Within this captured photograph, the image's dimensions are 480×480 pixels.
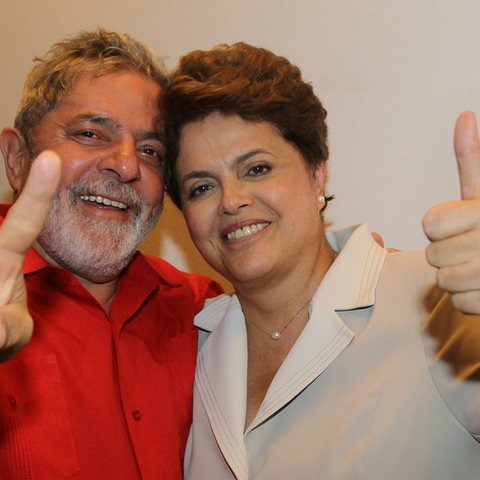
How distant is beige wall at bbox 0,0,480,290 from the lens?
67.5 inches

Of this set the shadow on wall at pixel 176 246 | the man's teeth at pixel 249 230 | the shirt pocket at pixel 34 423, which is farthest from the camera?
the shadow on wall at pixel 176 246

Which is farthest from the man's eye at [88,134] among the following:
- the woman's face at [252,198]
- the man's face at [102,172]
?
the woman's face at [252,198]

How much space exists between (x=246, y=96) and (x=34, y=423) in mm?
953

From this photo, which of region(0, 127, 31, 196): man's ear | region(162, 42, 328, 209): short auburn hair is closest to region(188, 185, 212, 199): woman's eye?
region(162, 42, 328, 209): short auburn hair

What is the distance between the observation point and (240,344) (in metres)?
1.51

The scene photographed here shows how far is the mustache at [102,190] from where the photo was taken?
1487 millimetres

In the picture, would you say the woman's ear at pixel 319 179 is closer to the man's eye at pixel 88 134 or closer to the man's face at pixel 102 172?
the man's face at pixel 102 172

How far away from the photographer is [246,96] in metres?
1.37

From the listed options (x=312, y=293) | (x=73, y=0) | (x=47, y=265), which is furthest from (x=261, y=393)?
(x=73, y=0)

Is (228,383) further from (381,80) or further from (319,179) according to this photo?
(381,80)

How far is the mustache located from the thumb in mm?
961

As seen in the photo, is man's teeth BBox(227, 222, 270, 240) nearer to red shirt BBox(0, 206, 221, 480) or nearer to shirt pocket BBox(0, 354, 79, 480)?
red shirt BBox(0, 206, 221, 480)

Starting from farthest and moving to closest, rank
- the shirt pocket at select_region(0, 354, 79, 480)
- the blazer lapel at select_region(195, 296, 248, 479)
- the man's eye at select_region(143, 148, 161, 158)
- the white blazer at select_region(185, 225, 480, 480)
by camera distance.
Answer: the man's eye at select_region(143, 148, 161, 158) → the blazer lapel at select_region(195, 296, 248, 479) → the shirt pocket at select_region(0, 354, 79, 480) → the white blazer at select_region(185, 225, 480, 480)

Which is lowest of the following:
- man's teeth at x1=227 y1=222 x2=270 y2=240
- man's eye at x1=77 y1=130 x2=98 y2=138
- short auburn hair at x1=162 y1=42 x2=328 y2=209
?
man's teeth at x1=227 y1=222 x2=270 y2=240
